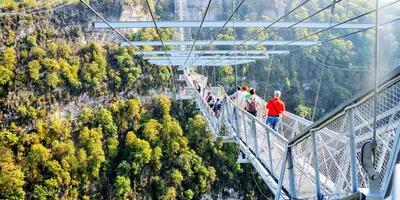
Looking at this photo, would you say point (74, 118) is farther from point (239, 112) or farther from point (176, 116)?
point (239, 112)

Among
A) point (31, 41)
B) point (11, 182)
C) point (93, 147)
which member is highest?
point (31, 41)

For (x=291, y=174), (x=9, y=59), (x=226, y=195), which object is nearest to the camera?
(x=291, y=174)

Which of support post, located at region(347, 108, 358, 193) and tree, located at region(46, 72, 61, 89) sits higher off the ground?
support post, located at region(347, 108, 358, 193)

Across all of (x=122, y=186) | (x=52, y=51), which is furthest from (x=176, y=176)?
(x=52, y=51)

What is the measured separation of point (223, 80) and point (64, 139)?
1066cm

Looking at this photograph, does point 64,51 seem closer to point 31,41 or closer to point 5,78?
point 31,41

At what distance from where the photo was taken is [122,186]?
12.5m

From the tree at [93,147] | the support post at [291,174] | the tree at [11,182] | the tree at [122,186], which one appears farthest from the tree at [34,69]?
the support post at [291,174]

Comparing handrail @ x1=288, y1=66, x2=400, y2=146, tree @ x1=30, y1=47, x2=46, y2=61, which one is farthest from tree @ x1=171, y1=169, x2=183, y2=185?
handrail @ x1=288, y1=66, x2=400, y2=146

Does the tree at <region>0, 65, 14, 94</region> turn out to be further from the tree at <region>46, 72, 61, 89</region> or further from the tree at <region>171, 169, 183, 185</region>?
the tree at <region>171, 169, 183, 185</region>

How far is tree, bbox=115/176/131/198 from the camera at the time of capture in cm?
1245

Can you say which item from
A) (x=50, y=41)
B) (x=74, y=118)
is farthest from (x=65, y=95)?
(x=50, y=41)

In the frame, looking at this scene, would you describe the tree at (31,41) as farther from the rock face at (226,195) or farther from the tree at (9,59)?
the rock face at (226,195)

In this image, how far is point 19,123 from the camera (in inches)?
514
